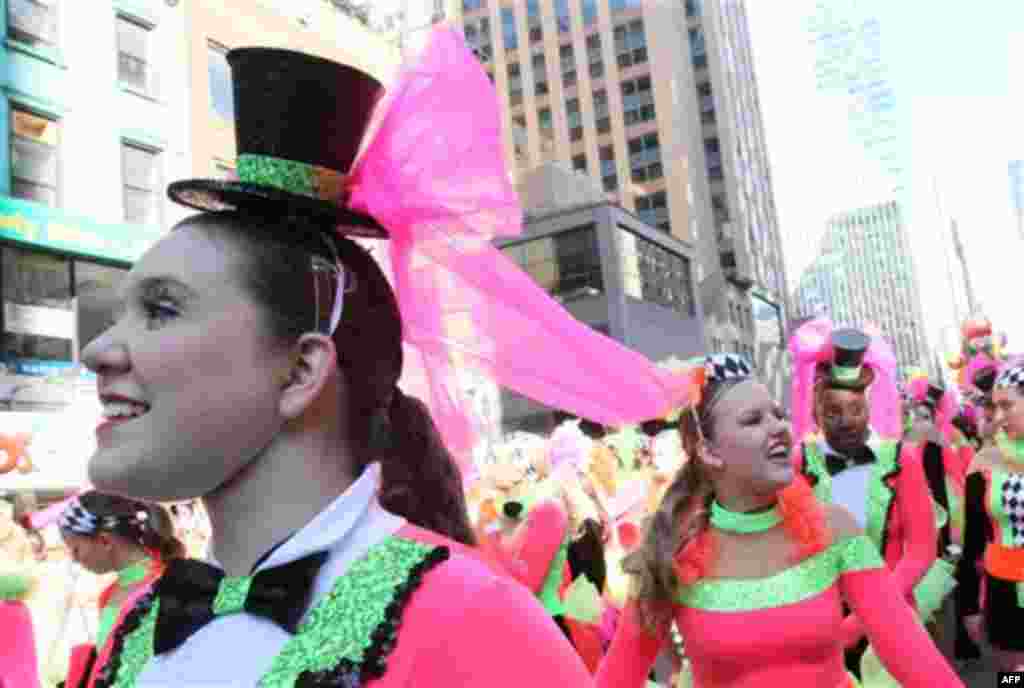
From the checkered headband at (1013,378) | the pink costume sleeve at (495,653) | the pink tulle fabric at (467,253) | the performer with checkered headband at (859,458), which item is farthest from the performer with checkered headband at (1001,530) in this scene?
the pink costume sleeve at (495,653)

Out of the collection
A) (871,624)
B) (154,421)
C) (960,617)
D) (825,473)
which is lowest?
(960,617)

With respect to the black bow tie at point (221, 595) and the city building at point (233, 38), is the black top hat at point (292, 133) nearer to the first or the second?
the black bow tie at point (221, 595)

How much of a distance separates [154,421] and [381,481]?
0.36 meters

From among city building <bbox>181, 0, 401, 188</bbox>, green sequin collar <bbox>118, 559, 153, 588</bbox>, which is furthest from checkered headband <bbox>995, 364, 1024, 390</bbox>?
city building <bbox>181, 0, 401, 188</bbox>

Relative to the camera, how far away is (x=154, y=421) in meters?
1.38

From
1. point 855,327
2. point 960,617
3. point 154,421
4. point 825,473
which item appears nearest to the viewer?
Result: point 154,421

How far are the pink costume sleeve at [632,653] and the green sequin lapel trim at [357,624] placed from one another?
2.14 m

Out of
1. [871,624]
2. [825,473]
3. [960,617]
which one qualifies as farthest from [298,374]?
[960,617]

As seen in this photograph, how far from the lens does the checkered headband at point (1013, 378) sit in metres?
5.30

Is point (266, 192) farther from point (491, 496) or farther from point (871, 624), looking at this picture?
point (491, 496)

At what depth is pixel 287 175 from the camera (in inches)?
60.4

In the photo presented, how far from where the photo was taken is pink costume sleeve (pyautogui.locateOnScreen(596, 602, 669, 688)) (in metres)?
3.36

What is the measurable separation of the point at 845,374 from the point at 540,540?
7.07 ft

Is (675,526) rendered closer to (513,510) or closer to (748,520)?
(748,520)
